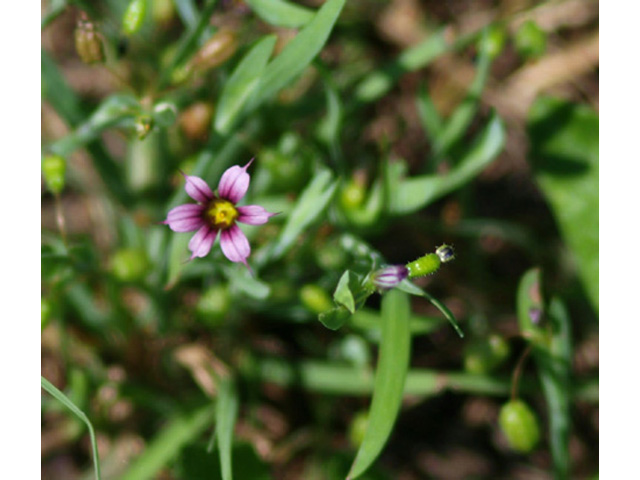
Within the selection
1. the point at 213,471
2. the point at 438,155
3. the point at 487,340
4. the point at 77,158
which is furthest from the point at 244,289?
the point at 77,158

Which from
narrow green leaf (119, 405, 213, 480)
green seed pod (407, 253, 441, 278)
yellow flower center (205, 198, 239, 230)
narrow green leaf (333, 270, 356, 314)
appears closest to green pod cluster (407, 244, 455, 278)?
green seed pod (407, 253, 441, 278)

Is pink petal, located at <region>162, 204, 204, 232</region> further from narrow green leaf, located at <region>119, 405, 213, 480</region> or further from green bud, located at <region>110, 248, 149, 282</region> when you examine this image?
narrow green leaf, located at <region>119, 405, 213, 480</region>

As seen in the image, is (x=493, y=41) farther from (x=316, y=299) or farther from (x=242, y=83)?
(x=316, y=299)

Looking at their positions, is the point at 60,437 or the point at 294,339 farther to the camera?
the point at 294,339

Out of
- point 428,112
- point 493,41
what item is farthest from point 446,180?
point 493,41

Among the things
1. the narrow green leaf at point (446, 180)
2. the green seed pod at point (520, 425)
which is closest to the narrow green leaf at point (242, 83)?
the narrow green leaf at point (446, 180)

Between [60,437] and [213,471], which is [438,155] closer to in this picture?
[213,471]
